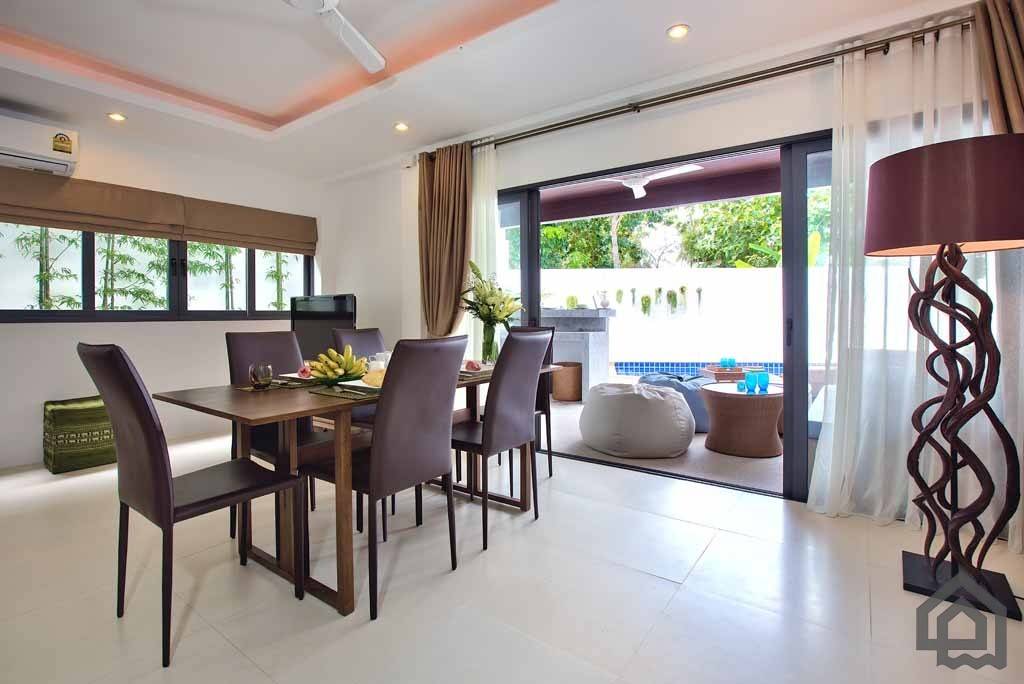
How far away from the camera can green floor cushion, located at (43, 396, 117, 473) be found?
3.37m

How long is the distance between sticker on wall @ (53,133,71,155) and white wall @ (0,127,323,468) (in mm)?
311

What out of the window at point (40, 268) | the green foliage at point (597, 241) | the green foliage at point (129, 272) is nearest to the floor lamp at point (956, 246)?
the green foliage at point (129, 272)

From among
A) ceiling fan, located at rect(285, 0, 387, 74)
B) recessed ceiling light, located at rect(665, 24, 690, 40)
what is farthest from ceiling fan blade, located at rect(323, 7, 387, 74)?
recessed ceiling light, located at rect(665, 24, 690, 40)

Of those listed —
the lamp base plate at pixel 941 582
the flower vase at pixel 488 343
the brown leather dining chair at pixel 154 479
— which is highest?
the flower vase at pixel 488 343

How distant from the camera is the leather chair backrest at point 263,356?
8.36 ft

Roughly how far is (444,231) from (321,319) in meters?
1.34

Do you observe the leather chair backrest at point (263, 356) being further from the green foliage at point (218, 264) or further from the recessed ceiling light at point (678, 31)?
the recessed ceiling light at point (678, 31)

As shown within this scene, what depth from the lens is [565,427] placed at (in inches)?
182

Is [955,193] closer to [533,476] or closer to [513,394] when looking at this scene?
[513,394]

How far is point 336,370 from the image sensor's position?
6.86ft

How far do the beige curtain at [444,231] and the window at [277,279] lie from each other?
1.66 m

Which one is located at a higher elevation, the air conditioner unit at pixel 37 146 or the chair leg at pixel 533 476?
the air conditioner unit at pixel 37 146

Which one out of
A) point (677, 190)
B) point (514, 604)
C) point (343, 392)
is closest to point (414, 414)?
point (343, 392)

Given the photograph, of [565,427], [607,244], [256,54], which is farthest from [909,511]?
[607,244]
